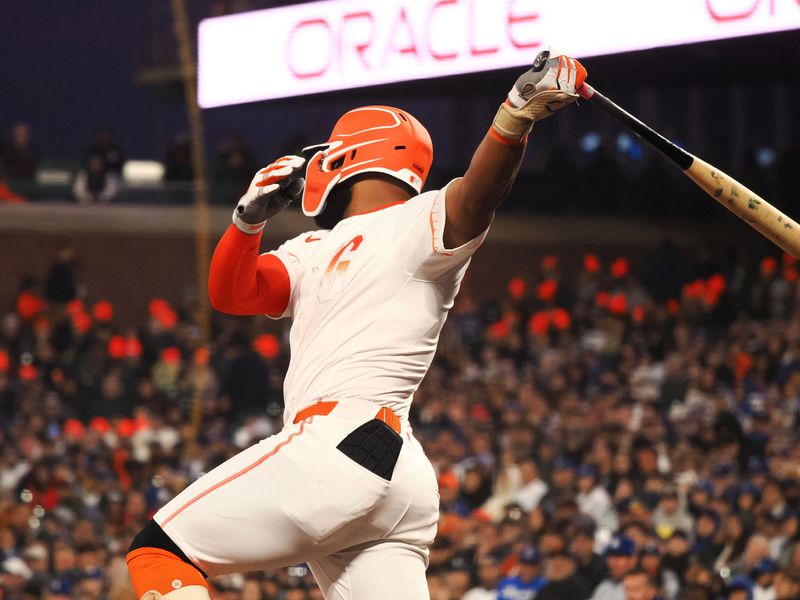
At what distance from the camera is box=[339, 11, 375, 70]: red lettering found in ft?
36.1

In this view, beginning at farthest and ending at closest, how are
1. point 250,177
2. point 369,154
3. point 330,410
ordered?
point 250,177 < point 369,154 < point 330,410

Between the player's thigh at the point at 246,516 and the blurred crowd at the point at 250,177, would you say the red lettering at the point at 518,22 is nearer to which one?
the blurred crowd at the point at 250,177

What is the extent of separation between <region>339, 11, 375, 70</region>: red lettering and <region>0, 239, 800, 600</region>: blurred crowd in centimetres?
228

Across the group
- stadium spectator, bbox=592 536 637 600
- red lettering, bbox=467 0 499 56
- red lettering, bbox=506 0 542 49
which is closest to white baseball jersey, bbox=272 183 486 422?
stadium spectator, bbox=592 536 637 600

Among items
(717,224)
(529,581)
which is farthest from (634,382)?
(717,224)

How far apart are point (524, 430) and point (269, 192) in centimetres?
558

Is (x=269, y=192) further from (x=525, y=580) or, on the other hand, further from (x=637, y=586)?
(x=525, y=580)

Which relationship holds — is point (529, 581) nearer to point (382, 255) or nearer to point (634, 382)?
point (634, 382)

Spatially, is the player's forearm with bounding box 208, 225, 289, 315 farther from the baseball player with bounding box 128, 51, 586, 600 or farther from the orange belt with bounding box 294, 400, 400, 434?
the orange belt with bounding box 294, 400, 400, 434

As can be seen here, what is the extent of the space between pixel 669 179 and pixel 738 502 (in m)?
7.18

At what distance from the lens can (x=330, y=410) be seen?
2748 mm

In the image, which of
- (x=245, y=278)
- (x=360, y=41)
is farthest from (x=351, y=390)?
(x=360, y=41)

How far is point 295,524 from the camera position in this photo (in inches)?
104

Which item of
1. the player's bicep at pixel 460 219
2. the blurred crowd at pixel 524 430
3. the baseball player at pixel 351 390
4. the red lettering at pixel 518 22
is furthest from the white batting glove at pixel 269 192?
the red lettering at pixel 518 22
